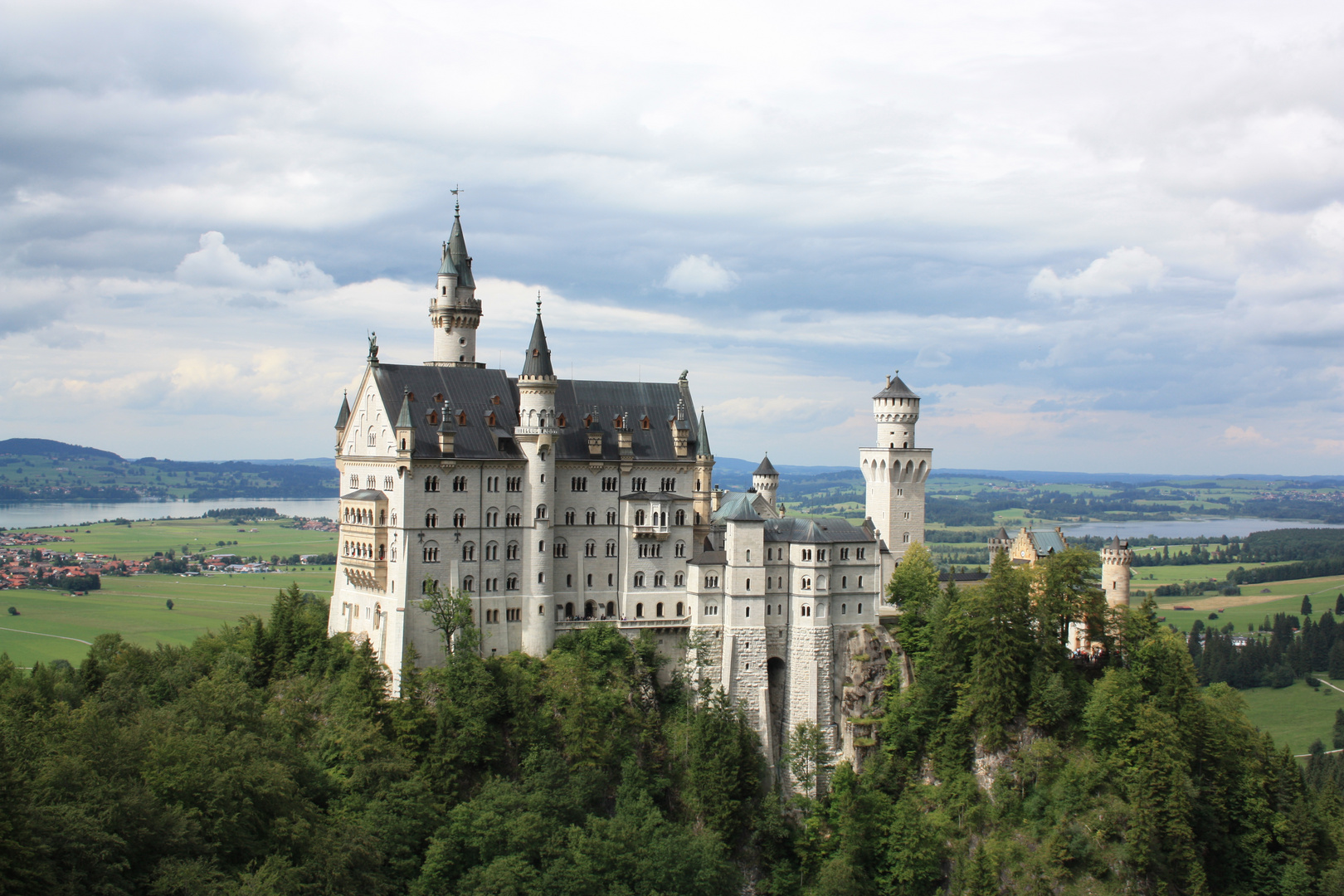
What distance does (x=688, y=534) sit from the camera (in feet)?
271

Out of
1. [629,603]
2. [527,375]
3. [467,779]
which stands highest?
[527,375]

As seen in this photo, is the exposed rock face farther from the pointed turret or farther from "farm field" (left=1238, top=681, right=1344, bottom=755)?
"farm field" (left=1238, top=681, right=1344, bottom=755)

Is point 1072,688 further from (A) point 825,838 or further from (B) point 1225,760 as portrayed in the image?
(A) point 825,838

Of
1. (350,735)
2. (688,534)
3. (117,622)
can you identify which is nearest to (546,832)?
(350,735)

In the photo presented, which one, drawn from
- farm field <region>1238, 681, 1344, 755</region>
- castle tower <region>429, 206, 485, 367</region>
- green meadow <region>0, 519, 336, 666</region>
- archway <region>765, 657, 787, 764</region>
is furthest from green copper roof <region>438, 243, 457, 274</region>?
farm field <region>1238, 681, 1344, 755</region>

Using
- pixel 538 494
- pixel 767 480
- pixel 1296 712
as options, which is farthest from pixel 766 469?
pixel 1296 712

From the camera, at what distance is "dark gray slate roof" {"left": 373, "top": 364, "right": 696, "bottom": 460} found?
75750 mm

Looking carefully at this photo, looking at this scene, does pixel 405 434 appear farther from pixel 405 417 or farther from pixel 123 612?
pixel 123 612

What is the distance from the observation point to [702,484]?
85.8m

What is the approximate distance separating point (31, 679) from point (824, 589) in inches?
2062

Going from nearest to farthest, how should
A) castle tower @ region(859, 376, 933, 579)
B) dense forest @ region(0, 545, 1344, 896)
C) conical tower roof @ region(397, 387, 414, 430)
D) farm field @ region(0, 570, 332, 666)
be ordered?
1. dense forest @ region(0, 545, 1344, 896)
2. conical tower roof @ region(397, 387, 414, 430)
3. castle tower @ region(859, 376, 933, 579)
4. farm field @ region(0, 570, 332, 666)

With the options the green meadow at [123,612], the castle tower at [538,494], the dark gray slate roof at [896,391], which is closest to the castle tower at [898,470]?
the dark gray slate roof at [896,391]

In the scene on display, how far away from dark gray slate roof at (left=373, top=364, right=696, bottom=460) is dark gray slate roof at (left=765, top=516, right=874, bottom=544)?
28.1 ft

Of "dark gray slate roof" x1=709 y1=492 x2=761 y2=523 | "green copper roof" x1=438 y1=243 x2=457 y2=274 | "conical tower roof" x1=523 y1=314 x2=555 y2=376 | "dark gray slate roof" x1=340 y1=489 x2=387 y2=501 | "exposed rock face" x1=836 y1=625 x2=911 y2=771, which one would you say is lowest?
"exposed rock face" x1=836 y1=625 x2=911 y2=771
